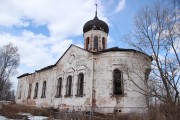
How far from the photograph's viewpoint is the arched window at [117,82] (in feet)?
58.5

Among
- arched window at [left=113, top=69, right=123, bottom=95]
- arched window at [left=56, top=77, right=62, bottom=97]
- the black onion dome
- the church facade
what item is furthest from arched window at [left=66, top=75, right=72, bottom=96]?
the black onion dome

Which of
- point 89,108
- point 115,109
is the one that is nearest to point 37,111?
point 89,108

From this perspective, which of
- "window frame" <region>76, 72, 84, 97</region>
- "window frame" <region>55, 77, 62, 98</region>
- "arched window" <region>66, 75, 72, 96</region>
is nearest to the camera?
"window frame" <region>76, 72, 84, 97</region>

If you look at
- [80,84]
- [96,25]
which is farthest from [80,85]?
[96,25]

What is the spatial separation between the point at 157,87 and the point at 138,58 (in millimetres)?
3558

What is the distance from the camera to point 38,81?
90.4 feet

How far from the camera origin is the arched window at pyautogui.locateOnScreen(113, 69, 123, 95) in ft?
58.5

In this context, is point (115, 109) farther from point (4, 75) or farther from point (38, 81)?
point (4, 75)

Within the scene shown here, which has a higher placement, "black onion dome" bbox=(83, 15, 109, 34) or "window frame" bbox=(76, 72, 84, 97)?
"black onion dome" bbox=(83, 15, 109, 34)

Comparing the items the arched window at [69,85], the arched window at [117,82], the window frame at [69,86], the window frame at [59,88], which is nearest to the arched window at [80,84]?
the window frame at [69,86]

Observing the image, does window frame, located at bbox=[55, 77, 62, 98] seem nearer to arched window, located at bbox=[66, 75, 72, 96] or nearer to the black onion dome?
arched window, located at bbox=[66, 75, 72, 96]

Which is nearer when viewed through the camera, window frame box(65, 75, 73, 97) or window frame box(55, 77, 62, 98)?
window frame box(65, 75, 73, 97)

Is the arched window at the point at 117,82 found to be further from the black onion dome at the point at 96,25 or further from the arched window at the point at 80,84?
the black onion dome at the point at 96,25

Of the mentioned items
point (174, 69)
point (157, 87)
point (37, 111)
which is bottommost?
point (37, 111)
